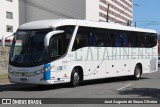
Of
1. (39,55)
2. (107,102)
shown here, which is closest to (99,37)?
(39,55)

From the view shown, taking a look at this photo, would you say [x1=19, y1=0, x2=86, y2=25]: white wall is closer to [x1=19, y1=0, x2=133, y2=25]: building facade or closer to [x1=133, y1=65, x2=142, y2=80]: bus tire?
[x1=19, y1=0, x2=133, y2=25]: building facade

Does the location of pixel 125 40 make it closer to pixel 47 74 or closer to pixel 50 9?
pixel 47 74

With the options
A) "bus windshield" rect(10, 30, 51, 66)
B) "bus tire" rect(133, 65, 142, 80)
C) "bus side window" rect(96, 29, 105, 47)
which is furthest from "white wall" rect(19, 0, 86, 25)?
"bus windshield" rect(10, 30, 51, 66)

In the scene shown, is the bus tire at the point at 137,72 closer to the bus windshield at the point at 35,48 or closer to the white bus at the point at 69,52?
the white bus at the point at 69,52

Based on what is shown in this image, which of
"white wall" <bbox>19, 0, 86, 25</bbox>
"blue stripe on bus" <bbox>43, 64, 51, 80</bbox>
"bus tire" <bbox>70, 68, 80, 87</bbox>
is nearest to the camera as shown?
"blue stripe on bus" <bbox>43, 64, 51, 80</bbox>

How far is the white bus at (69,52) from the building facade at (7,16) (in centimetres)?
5973

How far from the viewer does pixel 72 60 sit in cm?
1828

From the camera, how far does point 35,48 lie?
16.8 meters

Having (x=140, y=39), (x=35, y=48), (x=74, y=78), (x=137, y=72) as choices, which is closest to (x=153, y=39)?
(x=140, y=39)

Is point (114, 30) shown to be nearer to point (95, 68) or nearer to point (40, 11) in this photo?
point (95, 68)

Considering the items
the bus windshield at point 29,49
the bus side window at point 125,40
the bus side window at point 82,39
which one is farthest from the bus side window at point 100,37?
the bus windshield at point 29,49

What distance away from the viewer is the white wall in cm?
11406

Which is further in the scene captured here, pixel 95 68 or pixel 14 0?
pixel 14 0

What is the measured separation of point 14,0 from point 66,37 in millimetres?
68692
